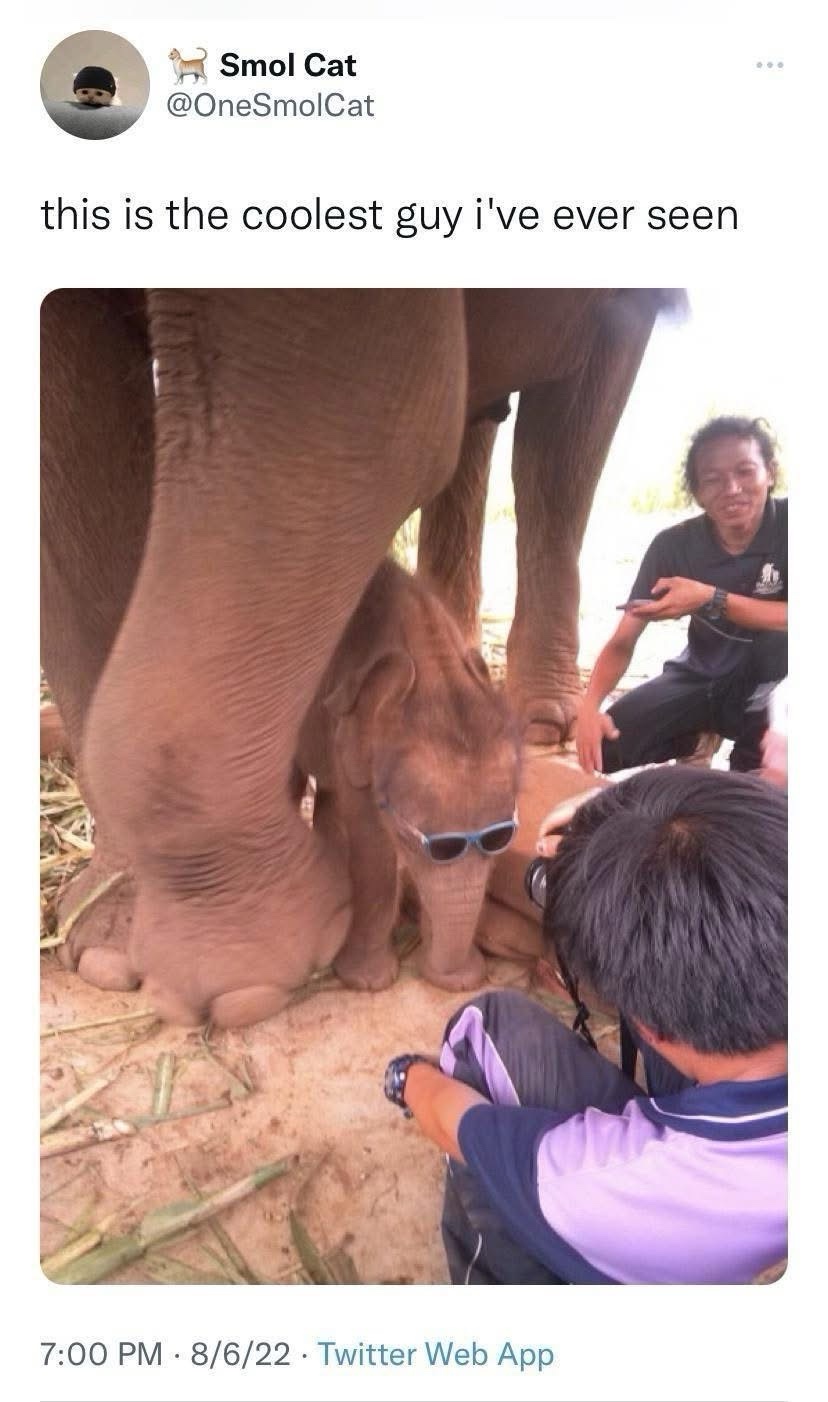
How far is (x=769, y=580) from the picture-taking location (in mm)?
782

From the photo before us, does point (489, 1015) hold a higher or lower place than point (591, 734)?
lower

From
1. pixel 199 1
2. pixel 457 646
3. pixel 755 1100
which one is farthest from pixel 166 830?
pixel 199 1

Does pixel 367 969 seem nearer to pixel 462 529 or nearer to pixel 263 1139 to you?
pixel 263 1139

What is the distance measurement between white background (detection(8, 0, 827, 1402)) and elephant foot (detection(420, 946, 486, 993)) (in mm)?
291

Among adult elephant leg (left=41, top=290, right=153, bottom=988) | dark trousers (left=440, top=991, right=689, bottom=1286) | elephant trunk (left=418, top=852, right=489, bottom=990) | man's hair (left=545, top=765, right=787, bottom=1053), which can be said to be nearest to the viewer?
man's hair (left=545, top=765, right=787, bottom=1053)

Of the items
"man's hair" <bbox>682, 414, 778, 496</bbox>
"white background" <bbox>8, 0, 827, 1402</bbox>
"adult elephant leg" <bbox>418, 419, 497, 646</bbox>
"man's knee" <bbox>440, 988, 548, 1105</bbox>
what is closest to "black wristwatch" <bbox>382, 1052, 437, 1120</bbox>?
"man's knee" <bbox>440, 988, 548, 1105</bbox>

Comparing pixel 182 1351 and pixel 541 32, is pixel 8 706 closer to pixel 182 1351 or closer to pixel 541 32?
pixel 182 1351

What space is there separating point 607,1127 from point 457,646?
1.41ft

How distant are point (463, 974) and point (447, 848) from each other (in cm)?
14

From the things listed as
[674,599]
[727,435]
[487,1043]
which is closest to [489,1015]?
[487,1043]

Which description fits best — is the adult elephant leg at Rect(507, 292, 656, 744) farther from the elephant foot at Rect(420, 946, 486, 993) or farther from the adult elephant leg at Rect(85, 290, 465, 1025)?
the elephant foot at Rect(420, 946, 486, 993)

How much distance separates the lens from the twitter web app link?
0.70 metres

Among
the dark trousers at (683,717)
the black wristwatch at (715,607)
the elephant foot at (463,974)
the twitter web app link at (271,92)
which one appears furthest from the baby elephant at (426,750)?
the twitter web app link at (271,92)

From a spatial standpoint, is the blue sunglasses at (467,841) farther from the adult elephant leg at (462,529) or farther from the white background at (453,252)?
the white background at (453,252)
